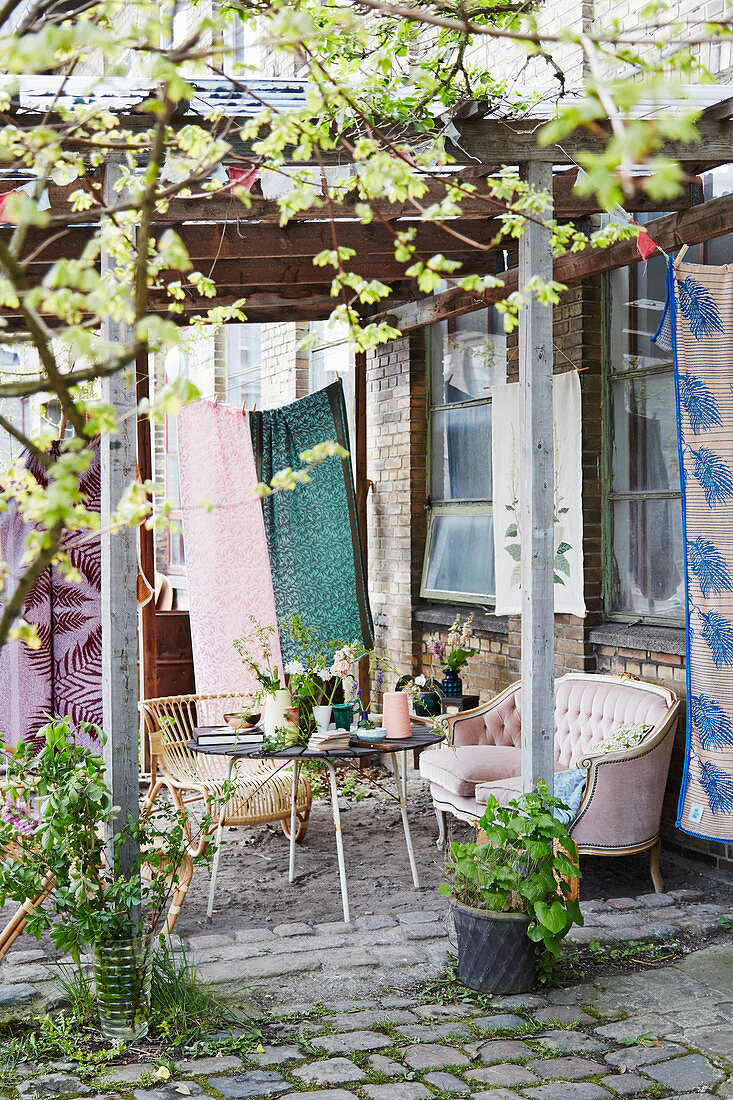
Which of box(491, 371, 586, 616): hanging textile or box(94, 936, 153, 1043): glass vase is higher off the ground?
box(491, 371, 586, 616): hanging textile

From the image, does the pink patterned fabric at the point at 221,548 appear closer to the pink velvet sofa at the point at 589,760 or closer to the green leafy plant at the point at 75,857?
the pink velvet sofa at the point at 589,760

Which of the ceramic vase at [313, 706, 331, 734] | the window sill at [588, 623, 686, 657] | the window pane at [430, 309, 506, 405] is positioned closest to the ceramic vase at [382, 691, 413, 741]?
the ceramic vase at [313, 706, 331, 734]

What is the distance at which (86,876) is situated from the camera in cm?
333

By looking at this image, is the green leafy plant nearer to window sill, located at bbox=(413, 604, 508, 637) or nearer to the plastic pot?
the plastic pot

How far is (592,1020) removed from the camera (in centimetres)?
343

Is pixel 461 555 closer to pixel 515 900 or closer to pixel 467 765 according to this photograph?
pixel 467 765

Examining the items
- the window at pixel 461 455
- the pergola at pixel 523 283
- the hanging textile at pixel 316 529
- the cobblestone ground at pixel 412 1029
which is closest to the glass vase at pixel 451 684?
the window at pixel 461 455

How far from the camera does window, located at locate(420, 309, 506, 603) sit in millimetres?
6656

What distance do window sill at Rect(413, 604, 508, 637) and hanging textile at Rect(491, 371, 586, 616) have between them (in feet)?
0.57

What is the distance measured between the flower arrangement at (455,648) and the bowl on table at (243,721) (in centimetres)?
149

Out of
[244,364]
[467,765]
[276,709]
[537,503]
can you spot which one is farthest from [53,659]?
[244,364]

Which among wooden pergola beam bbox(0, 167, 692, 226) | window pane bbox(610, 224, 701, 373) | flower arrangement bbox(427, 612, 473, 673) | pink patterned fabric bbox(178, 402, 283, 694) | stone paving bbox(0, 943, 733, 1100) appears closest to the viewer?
stone paving bbox(0, 943, 733, 1100)

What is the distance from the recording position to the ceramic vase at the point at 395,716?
16.2ft

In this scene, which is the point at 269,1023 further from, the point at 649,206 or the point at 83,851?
the point at 649,206
